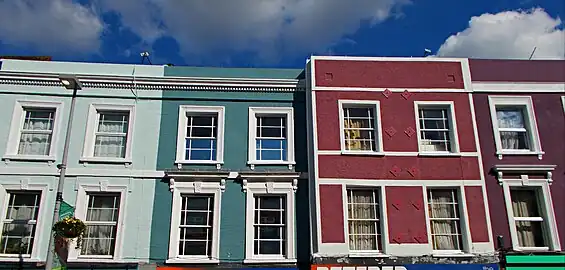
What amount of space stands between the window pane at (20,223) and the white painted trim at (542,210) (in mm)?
14180

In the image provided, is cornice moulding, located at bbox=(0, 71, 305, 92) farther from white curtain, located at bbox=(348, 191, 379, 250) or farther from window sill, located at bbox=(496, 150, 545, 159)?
window sill, located at bbox=(496, 150, 545, 159)

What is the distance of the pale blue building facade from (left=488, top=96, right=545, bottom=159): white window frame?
10704 mm

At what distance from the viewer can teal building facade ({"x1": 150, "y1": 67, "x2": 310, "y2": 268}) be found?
46.9ft

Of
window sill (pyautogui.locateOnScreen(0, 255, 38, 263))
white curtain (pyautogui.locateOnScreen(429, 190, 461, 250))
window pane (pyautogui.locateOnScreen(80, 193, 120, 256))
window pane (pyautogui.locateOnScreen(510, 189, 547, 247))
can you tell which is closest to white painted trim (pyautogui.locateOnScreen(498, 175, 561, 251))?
window pane (pyautogui.locateOnScreen(510, 189, 547, 247))

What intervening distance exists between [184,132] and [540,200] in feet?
37.1

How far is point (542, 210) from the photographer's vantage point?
47.4 feet

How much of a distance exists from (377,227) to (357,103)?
13.0ft

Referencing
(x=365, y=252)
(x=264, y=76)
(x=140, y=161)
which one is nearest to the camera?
(x=365, y=252)

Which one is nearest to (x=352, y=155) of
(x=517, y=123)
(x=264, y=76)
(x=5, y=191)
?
(x=264, y=76)

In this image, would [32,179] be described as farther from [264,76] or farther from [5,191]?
[264,76]

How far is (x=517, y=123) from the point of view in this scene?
15.5 m

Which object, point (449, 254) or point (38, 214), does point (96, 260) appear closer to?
point (38, 214)

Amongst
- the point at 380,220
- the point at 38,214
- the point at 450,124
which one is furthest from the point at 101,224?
the point at 450,124

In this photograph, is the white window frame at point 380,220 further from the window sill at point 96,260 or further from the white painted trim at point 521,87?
the window sill at point 96,260
